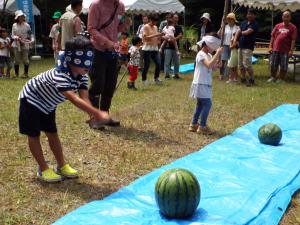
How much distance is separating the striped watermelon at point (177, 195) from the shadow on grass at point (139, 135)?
2.40m

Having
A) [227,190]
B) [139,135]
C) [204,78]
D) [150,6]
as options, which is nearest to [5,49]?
[150,6]

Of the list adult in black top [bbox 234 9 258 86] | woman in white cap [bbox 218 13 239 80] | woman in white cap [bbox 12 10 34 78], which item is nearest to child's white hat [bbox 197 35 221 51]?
adult in black top [bbox 234 9 258 86]

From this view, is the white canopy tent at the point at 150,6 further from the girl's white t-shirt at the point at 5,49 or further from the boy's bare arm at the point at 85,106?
the boy's bare arm at the point at 85,106

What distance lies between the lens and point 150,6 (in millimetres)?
16859

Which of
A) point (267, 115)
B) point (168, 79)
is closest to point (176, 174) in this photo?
point (267, 115)

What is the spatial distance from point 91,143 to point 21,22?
853 centimetres

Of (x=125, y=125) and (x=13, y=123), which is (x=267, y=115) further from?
(x=13, y=123)

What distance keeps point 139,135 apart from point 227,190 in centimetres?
238

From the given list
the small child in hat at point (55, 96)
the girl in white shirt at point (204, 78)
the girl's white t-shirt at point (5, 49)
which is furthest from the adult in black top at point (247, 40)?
the small child in hat at point (55, 96)

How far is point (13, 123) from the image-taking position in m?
6.98

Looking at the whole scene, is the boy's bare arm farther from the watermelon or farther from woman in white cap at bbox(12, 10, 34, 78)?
woman in white cap at bbox(12, 10, 34, 78)

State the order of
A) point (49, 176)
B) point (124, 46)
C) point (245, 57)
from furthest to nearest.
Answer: point (124, 46), point (245, 57), point (49, 176)

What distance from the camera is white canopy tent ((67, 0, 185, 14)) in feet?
53.9

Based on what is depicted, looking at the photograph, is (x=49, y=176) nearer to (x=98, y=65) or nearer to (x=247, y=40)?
(x=98, y=65)
